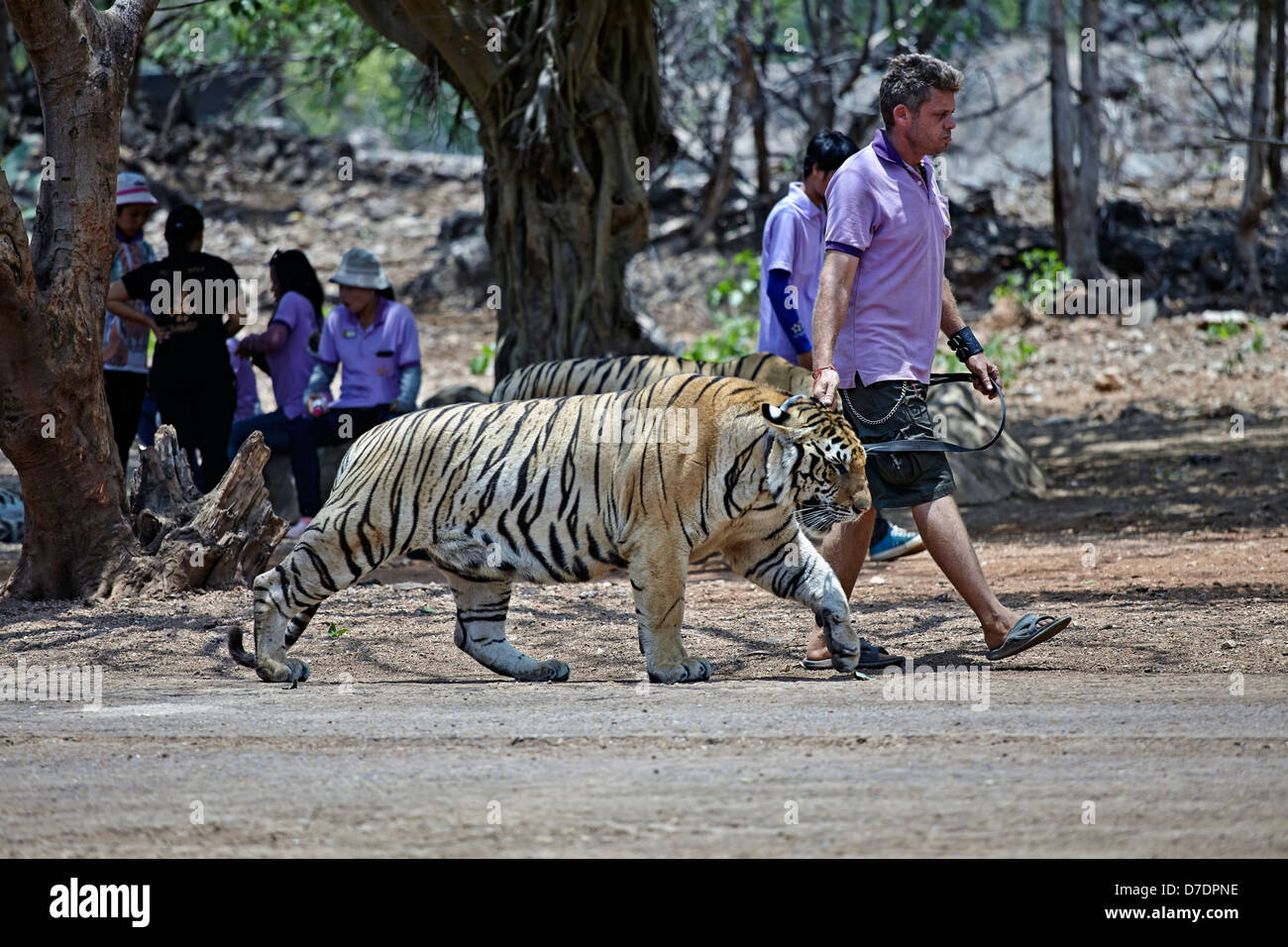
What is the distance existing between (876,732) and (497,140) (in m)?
7.19

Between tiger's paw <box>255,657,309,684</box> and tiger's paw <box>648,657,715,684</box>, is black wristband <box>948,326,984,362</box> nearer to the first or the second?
tiger's paw <box>648,657,715,684</box>

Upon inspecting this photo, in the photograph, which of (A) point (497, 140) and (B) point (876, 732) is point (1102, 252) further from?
(B) point (876, 732)

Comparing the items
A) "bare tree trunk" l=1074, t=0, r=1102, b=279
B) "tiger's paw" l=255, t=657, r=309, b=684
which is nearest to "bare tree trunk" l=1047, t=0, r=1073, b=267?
"bare tree trunk" l=1074, t=0, r=1102, b=279

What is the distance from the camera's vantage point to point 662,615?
5480mm

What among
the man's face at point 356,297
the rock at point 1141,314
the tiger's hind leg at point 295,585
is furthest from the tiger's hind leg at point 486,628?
the rock at point 1141,314

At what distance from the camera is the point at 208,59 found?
23875mm

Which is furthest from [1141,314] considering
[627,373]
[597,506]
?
[597,506]

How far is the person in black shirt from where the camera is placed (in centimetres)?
874

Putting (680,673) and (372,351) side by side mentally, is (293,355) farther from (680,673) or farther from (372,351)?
(680,673)

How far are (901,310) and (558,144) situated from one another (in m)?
5.42

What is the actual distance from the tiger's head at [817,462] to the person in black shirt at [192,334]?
15.2 ft

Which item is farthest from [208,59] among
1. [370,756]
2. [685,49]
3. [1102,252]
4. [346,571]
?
[370,756]
